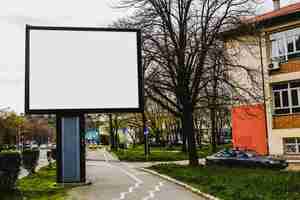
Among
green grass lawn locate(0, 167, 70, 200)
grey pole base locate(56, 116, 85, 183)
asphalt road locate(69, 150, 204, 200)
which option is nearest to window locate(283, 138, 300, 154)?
asphalt road locate(69, 150, 204, 200)

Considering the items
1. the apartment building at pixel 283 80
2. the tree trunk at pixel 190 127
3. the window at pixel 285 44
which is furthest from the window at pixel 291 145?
the tree trunk at pixel 190 127

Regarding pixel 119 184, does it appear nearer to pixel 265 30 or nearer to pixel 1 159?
pixel 1 159

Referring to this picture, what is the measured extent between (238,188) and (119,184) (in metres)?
5.95

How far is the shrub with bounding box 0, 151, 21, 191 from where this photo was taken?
44.0ft

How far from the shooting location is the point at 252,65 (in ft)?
94.0

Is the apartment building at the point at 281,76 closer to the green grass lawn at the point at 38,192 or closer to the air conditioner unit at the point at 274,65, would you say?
the air conditioner unit at the point at 274,65

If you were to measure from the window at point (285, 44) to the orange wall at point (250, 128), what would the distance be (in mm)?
3743

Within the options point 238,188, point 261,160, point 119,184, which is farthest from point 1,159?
point 261,160

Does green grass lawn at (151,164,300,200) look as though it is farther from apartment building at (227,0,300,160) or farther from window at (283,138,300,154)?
apartment building at (227,0,300,160)

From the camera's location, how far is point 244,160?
22.1 metres

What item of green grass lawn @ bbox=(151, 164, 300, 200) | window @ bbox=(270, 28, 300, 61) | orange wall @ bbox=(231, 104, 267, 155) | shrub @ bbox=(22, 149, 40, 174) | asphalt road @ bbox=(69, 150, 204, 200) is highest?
window @ bbox=(270, 28, 300, 61)

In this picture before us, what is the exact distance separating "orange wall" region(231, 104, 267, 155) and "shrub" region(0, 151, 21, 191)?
1712 cm

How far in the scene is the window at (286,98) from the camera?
26812mm

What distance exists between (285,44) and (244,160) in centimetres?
966
